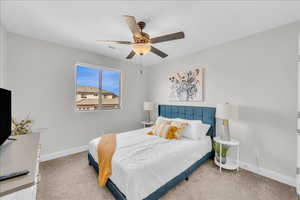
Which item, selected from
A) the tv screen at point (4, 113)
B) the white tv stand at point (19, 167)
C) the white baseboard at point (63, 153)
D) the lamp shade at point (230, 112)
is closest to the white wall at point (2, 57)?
the tv screen at point (4, 113)

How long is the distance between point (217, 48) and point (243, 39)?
19.5 inches

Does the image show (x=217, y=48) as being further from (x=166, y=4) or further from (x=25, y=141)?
(x=25, y=141)

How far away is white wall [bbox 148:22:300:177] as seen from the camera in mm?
2014

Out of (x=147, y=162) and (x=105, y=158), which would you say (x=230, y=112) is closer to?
(x=147, y=162)

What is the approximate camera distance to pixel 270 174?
2.16 meters

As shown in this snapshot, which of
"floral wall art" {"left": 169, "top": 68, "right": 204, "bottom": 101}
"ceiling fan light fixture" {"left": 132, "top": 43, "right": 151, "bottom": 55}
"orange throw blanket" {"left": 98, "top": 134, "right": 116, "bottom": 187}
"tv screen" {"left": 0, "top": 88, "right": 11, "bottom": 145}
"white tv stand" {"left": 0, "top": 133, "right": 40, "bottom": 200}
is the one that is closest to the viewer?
"white tv stand" {"left": 0, "top": 133, "right": 40, "bottom": 200}

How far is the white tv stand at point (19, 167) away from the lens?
0.68 metres

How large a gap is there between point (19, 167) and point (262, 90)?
3.37 metres

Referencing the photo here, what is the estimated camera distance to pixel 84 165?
257cm

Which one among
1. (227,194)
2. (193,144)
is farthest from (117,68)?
(227,194)

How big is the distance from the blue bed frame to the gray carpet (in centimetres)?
13

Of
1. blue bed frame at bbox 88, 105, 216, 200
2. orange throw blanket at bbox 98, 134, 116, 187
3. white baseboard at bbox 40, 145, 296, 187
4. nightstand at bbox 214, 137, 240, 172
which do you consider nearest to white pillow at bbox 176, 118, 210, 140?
blue bed frame at bbox 88, 105, 216, 200

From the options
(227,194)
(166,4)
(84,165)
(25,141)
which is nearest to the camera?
(25,141)

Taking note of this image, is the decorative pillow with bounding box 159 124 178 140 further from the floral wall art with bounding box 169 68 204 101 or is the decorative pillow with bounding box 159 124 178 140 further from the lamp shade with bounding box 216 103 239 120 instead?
the floral wall art with bounding box 169 68 204 101
